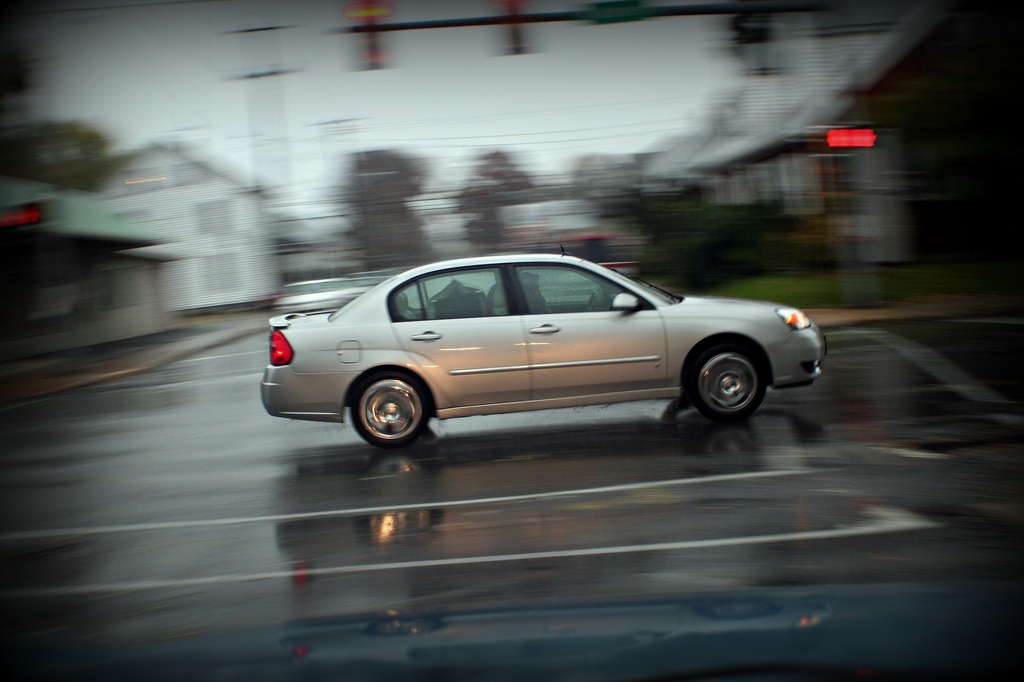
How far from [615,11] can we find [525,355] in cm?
639

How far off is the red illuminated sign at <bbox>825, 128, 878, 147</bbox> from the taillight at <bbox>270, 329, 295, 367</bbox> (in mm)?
Result: 12278

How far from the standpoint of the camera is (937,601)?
3186mm

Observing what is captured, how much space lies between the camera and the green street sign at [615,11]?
12.3 metres

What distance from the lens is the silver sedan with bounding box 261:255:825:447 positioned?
7.90 metres

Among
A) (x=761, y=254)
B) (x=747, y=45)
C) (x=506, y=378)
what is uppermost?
(x=747, y=45)

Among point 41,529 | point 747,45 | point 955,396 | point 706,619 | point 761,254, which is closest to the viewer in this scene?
point 706,619

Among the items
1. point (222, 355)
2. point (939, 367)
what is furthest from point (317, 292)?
point (939, 367)

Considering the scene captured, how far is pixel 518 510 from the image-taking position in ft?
19.3

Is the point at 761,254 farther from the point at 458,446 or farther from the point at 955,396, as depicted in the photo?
the point at 458,446

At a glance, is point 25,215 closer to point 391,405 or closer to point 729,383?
point 391,405

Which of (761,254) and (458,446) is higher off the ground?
(761,254)

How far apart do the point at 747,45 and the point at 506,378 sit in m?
15.9

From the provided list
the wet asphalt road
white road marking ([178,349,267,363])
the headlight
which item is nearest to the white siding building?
white road marking ([178,349,267,363])

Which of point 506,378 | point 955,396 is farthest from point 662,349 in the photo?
point 955,396
